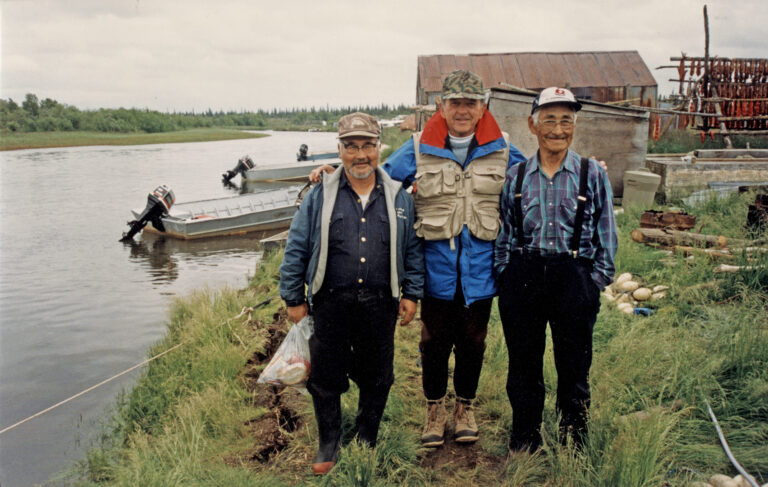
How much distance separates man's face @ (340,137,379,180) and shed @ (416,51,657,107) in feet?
49.2

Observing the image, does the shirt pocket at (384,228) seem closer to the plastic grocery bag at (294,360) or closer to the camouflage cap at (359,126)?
the camouflage cap at (359,126)

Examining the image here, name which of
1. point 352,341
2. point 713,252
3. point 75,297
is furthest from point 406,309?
point 75,297

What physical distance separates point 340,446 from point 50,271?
11.9 m

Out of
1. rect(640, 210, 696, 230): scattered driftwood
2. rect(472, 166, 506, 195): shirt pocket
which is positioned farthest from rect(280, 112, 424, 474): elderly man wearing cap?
rect(640, 210, 696, 230): scattered driftwood

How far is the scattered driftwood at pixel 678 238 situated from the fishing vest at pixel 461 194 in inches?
157

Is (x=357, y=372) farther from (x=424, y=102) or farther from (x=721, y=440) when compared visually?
(x=424, y=102)

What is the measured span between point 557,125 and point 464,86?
52cm

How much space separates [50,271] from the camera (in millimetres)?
12148

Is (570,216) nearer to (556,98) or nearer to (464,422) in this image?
(556,98)

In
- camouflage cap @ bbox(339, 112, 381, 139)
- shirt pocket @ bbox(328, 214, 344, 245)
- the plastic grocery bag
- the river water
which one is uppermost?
camouflage cap @ bbox(339, 112, 381, 139)

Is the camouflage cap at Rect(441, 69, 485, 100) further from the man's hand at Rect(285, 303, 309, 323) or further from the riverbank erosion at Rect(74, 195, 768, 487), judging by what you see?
the riverbank erosion at Rect(74, 195, 768, 487)

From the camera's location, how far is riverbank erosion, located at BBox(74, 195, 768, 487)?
267cm

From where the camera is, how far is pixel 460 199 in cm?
286

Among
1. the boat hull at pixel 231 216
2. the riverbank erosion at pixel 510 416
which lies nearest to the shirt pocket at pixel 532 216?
the riverbank erosion at pixel 510 416
